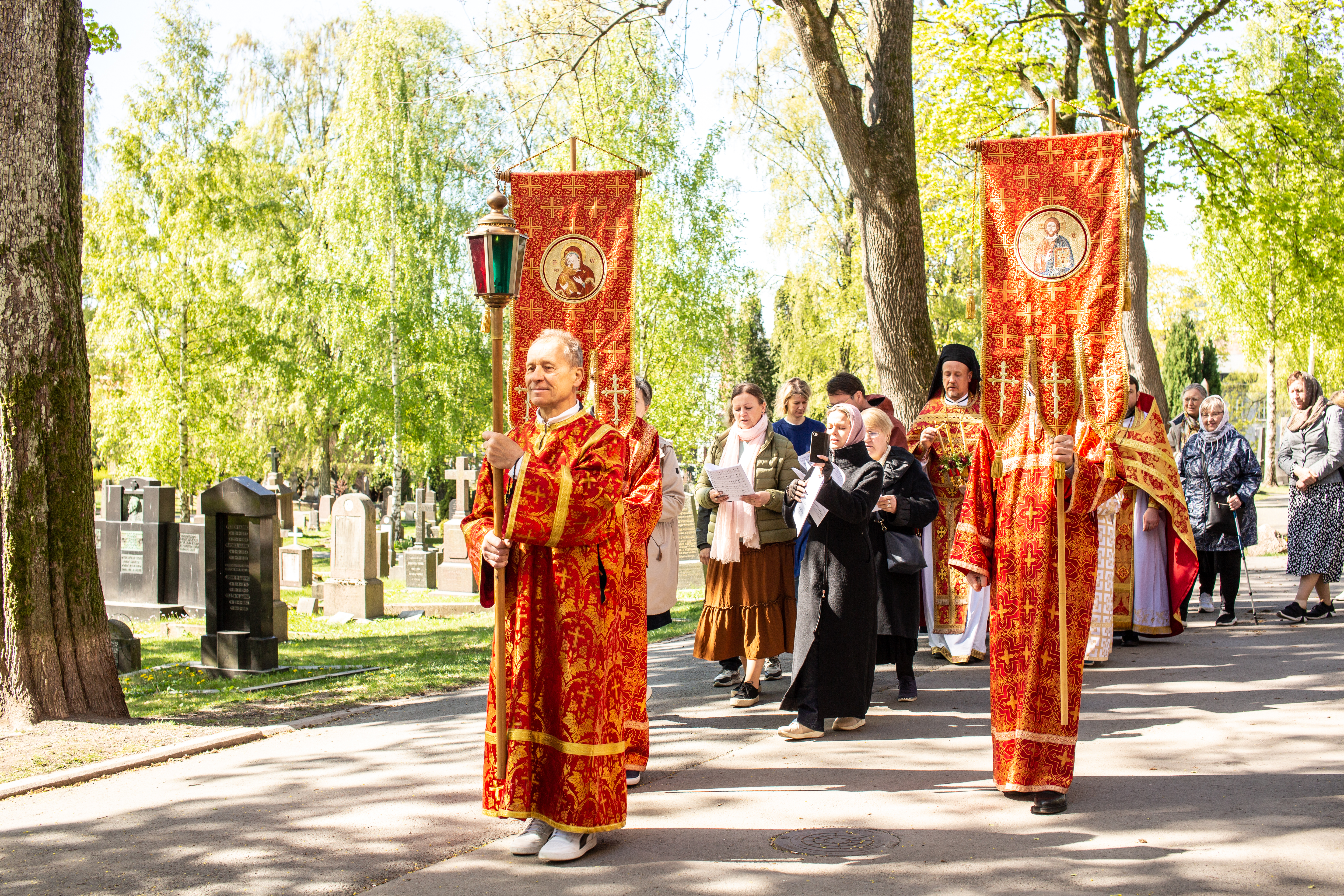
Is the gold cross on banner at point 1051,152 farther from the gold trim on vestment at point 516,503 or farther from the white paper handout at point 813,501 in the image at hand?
the gold trim on vestment at point 516,503

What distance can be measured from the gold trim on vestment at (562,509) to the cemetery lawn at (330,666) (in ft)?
10.9

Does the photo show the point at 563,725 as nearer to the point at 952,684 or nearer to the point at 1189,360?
the point at 952,684

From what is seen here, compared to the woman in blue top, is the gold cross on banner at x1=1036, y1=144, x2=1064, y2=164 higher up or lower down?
higher up

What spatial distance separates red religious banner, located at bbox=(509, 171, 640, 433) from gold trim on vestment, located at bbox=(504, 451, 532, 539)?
185cm

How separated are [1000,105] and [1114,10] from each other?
277 cm

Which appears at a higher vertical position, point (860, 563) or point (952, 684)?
point (860, 563)

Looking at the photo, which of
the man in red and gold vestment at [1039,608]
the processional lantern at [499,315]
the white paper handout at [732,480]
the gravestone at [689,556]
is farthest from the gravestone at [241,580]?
the gravestone at [689,556]

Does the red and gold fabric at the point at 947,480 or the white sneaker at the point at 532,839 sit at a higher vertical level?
the red and gold fabric at the point at 947,480

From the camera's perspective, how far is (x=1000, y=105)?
18984mm

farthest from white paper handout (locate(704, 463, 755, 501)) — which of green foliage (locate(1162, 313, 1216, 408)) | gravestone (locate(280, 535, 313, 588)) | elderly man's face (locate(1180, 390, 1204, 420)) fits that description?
green foliage (locate(1162, 313, 1216, 408))

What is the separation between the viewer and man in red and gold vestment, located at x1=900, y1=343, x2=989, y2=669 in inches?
322

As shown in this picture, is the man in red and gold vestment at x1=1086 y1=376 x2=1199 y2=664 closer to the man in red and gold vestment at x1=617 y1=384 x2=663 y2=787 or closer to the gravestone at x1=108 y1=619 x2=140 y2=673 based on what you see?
the man in red and gold vestment at x1=617 y1=384 x2=663 y2=787

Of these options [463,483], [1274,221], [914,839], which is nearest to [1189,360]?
[1274,221]

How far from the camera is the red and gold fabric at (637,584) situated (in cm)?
483
